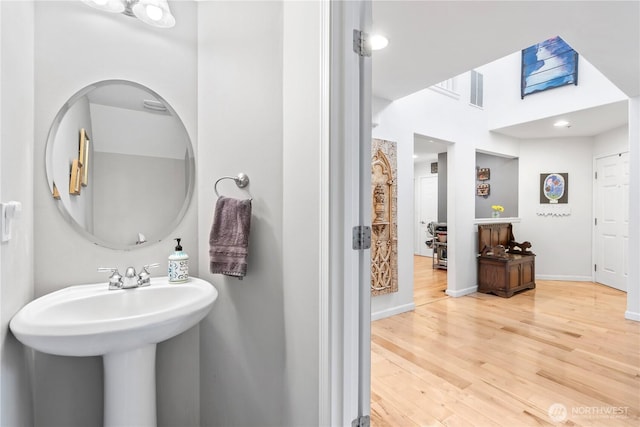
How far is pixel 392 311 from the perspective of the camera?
11.7ft

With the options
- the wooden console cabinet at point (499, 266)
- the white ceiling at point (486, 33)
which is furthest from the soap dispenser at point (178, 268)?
the wooden console cabinet at point (499, 266)

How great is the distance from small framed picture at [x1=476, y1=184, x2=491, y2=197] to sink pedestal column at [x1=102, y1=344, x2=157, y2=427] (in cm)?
534

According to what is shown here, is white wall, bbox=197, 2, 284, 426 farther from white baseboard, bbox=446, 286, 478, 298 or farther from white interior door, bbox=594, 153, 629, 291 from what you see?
white interior door, bbox=594, 153, 629, 291

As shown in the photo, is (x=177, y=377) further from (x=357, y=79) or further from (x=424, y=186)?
(x=424, y=186)

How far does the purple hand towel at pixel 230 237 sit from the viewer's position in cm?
136

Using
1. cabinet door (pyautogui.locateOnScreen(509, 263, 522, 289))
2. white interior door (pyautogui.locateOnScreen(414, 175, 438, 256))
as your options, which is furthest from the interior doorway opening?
cabinet door (pyautogui.locateOnScreen(509, 263, 522, 289))

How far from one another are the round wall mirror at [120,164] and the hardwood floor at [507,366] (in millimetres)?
1695

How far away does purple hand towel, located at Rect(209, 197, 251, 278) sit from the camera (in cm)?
136

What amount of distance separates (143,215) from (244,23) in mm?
1073

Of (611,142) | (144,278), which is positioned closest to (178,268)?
(144,278)

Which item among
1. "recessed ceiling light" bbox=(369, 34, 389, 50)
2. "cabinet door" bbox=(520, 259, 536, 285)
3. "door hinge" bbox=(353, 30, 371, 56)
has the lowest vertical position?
"cabinet door" bbox=(520, 259, 536, 285)

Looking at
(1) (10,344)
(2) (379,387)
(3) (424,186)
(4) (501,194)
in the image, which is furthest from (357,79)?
(3) (424,186)

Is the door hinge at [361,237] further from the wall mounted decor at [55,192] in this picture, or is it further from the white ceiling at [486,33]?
the white ceiling at [486,33]

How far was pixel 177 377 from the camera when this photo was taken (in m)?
1.66
